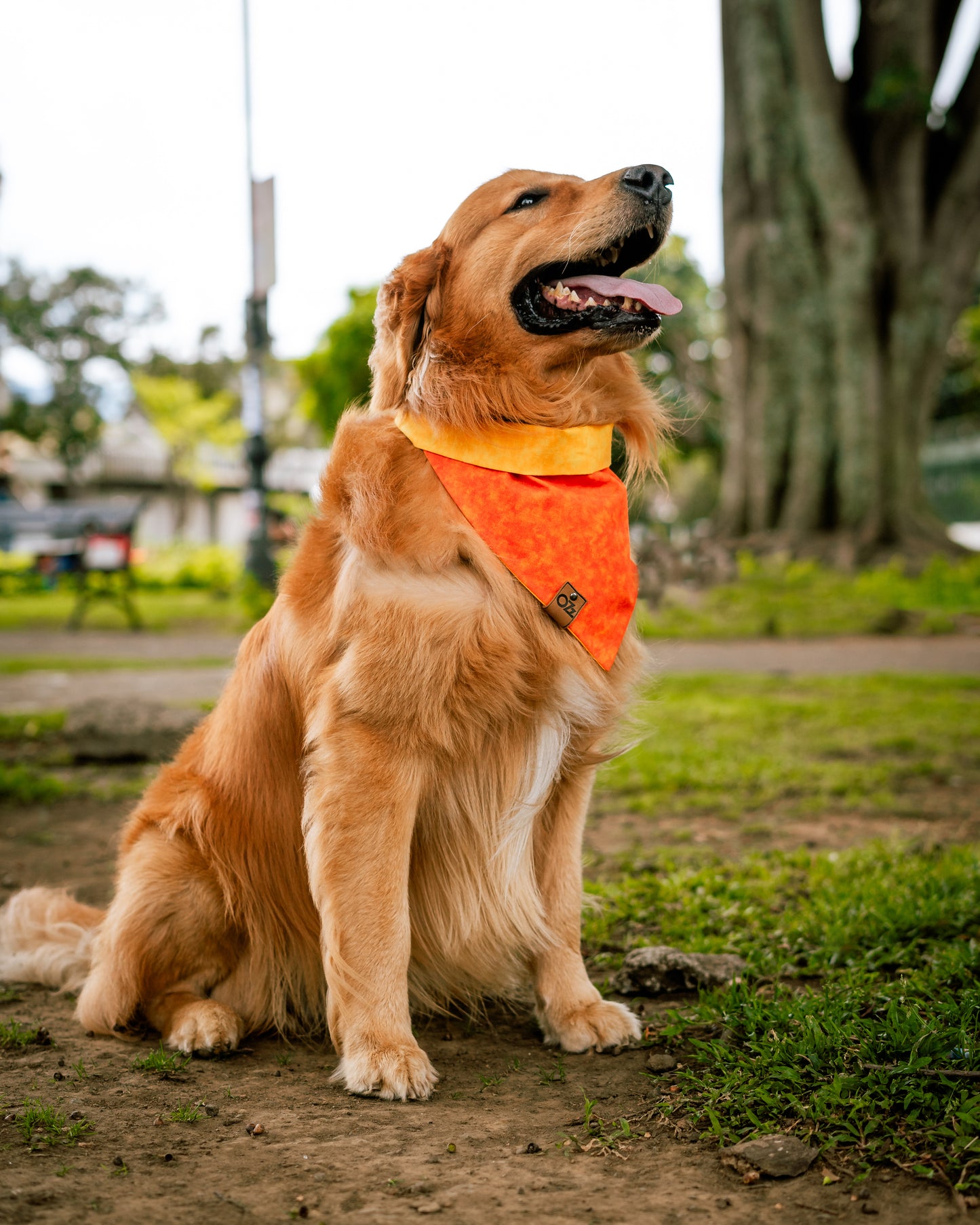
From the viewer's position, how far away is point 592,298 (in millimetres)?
2887

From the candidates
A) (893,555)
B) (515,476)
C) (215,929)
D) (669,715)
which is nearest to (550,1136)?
(215,929)

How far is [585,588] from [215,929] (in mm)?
1386

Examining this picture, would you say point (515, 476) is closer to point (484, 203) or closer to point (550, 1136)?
point (484, 203)

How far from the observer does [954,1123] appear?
197cm

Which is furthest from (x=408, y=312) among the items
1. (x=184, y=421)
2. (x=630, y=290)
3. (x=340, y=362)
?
(x=184, y=421)

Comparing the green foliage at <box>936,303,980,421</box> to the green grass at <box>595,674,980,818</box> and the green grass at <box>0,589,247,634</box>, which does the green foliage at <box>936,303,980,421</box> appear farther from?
the green grass at <box>595,674,980,818</box>

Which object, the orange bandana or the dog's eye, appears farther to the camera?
the dog's eye

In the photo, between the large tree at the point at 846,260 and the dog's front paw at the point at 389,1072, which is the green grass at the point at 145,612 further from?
the dog's front paw at the point at 389,1072

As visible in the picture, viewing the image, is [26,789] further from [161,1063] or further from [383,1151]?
[383,1151]

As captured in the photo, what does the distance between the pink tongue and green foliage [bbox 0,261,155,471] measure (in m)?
37.8

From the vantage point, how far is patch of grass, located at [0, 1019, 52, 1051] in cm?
273

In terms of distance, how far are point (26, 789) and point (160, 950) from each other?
280cm

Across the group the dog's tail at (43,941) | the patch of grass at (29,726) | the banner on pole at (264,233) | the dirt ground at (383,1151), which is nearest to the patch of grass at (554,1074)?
the dirt ground at (383,1151)

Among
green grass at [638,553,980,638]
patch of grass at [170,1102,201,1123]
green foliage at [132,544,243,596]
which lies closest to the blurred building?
green foliage at [132,544,243,596]
